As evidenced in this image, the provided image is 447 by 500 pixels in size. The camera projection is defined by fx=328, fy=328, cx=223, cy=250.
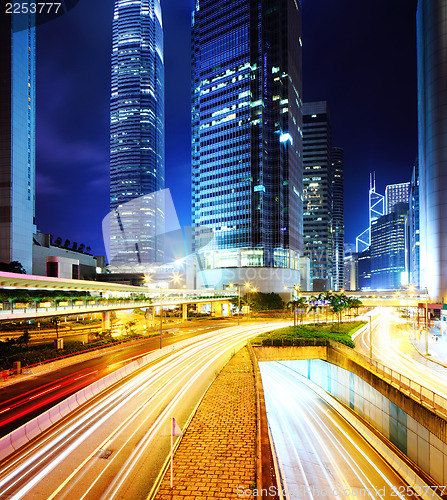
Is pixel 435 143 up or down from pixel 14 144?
up

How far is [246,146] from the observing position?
127188mm

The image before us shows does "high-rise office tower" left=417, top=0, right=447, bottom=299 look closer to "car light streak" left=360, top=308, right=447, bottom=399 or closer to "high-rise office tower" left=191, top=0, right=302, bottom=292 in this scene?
"car light streak" left=360, top=308, right=447, bottom=399

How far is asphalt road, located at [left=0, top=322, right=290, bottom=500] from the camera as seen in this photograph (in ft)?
41.9

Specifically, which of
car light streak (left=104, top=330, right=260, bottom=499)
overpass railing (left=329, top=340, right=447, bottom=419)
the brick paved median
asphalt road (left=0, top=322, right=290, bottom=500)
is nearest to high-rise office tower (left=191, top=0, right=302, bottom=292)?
overpass railing (left=329, top=340, right=447, bottom=419)

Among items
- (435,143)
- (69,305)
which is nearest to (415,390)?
(69,305)

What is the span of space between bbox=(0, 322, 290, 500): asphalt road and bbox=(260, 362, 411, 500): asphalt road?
23.1 ft

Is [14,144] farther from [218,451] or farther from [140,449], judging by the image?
[218,451]

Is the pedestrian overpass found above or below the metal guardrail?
above

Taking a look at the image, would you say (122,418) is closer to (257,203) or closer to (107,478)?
(107,478)

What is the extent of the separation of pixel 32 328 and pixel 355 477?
6164 cm

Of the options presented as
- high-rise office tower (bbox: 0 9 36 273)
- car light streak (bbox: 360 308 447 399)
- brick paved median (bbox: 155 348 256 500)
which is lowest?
car light streak (bbox: 360 308 447 399)

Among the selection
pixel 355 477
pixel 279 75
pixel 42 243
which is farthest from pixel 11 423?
pixel 279 75

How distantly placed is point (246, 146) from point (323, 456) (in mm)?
118430

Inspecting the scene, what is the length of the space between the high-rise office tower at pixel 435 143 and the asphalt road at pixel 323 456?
7319 cm
